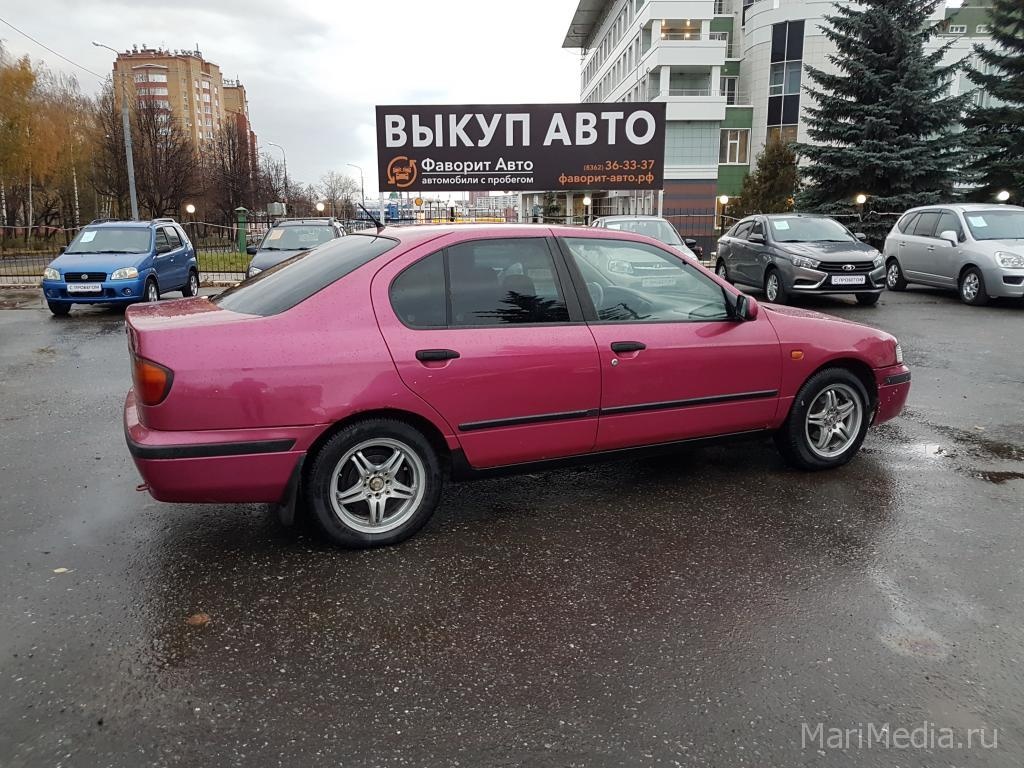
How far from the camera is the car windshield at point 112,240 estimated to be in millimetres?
13461

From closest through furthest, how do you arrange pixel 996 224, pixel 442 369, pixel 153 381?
pixel 153 381
pixel 442 369
pixel 996 224

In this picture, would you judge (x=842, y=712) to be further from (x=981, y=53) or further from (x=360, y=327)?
(x=981, y=53)

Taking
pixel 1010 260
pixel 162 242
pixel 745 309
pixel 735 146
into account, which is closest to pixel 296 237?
pixel 162 242

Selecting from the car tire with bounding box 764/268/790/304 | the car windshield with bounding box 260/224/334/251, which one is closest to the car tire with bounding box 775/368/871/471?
the car tire with bounding box 764/268/790/304

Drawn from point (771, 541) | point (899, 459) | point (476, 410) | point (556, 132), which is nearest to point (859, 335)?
point (899, 459)

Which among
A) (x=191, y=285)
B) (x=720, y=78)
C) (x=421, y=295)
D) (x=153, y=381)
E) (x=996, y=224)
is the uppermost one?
(x=720, y=78)

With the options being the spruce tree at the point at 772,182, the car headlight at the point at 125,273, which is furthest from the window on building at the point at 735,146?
the car headlight at the point at 125,273

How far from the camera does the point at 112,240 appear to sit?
13672 millimetres

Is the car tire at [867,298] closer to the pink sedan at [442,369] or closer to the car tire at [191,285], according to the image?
the pink sedan at [442,369]

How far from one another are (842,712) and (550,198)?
5905cm

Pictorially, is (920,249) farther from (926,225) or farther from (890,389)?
(890,389)

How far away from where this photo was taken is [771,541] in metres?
3.93

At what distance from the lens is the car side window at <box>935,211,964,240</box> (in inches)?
539

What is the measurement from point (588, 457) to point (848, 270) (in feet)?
34.5
